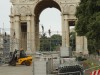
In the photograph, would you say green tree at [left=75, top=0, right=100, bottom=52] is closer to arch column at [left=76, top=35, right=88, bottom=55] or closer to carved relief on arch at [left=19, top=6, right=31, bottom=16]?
arch column at [left=76, top=35, right=88, bottom=55]

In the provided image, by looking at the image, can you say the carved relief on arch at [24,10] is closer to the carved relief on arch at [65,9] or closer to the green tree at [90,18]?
the carved relief on arch at [65,9]

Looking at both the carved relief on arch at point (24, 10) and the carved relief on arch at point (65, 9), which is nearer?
the carved relief on arch at point (65, 9)

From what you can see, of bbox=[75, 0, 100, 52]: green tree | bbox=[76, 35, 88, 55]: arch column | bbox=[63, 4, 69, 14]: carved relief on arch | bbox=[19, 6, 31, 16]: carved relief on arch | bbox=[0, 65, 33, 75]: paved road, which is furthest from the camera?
bbox=[19, 6, 31, 16]: carved relief on arch

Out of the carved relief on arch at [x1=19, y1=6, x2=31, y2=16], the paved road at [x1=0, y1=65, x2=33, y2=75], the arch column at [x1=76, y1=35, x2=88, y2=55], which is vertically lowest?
the paved road at [x1=0, y1=65, x2=33, y2=75]

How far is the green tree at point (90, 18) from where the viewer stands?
121 feet

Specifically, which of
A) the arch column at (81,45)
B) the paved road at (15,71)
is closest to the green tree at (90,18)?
the paved road at (15,71)

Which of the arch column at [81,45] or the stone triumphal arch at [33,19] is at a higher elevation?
the stone triumphal arch at [33,19]

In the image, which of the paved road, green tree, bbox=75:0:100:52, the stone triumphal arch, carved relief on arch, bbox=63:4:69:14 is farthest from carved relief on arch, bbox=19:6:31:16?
the paved road

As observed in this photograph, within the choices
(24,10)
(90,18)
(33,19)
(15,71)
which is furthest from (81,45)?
(15,71)

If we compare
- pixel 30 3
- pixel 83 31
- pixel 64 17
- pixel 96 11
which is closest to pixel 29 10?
pixel 30 3

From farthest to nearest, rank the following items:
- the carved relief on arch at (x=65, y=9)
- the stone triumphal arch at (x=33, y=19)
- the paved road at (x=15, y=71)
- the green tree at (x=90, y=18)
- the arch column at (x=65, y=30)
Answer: the carved relief on arch at (x=65, y=9) → the stone triumphal arch at (x=33, y=19) → the arch column at (x=65, y=30) → the green tree at (x=90, y=18) → the paved road at (x=15, y=71)

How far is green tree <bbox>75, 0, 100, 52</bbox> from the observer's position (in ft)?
121

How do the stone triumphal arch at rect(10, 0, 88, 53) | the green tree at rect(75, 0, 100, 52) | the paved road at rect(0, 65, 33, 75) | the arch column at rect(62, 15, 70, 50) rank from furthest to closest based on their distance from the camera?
1. the stone triumphal arch at rect(10, 0, 88, 53)
2. the arch column at rect(62, 15, 70, 50)
3. the green tree at rect(75, 0, 100, 52)
4. the paved road at rect(0, 65, 33, 75)

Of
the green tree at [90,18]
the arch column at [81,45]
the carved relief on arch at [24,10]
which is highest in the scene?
the carved relief on arch at [24,10]
